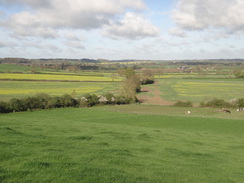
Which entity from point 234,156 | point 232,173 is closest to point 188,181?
point 232,173

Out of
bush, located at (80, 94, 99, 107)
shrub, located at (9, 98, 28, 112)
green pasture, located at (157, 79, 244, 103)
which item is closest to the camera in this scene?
shrub, located at (9, 98, 28, 112)

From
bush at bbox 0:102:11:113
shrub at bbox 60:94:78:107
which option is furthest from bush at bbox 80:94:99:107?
bush at bbox 0:102:11:113

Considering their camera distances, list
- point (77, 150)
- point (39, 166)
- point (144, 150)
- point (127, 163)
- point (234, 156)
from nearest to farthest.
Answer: point (39, 166), point (127, 163), point (77, 150), point (144, 150), point (234, 156)

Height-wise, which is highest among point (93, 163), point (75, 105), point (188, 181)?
point (93, 163)

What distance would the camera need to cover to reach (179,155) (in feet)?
39.6

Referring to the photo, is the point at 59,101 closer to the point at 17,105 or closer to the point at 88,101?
the point at 88,101

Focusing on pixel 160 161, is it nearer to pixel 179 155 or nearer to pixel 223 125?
pixel 179 155

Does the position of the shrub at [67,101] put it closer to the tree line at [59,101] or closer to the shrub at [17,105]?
the tree line at [59,101]

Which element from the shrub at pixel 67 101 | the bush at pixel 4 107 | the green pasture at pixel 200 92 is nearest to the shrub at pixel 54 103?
the shrub at pixel 67 101

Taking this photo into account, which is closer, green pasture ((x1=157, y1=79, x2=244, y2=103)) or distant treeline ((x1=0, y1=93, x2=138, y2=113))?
distant treeline ((x1=0, y1=93, x2=138, y2=113))

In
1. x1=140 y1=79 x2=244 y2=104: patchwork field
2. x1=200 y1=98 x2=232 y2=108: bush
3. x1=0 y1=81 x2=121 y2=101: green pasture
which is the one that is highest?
x1=0 y1=81 x2=121 y2=101: green pasture

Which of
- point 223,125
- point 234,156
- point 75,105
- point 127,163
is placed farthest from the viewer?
point 75,105

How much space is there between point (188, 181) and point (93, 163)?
3193 mm

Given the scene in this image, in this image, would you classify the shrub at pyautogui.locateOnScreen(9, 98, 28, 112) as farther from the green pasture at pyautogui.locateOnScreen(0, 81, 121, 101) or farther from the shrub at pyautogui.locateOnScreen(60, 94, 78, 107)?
the green pasture at pyautogui.locateOnScreen(0, 81, 121, 101)
